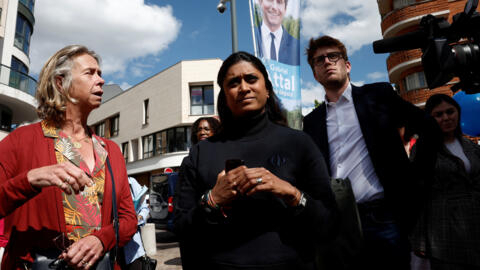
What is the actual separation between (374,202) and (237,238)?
117cm

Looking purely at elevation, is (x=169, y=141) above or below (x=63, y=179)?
above

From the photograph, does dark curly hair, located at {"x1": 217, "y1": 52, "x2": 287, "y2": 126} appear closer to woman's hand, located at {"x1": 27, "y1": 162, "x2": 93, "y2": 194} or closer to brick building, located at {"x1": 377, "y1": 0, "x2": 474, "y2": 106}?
woman's hand, located at {"x1": 27, "y1": 162, "x2": 93, "y2": 194}

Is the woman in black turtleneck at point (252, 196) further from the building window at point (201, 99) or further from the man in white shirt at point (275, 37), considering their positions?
the building window at point (201, 99)

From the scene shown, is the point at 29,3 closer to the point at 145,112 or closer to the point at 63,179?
the point at 145,112

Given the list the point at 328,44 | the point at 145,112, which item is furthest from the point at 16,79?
the point at 328,44

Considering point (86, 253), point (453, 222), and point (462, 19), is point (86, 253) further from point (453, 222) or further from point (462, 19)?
point (453, 222)

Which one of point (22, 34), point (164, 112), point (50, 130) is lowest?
point (50, 130)

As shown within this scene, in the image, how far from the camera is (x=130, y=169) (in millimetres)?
31703

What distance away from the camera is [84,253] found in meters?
1.57

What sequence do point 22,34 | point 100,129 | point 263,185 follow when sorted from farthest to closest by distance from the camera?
point 100,129 < point 22,34 < point 263,185

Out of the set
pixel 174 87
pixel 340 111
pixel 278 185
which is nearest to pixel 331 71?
pixel 340 111

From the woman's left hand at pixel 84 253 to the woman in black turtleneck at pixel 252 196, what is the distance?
50 cm

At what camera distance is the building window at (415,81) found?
70.7 ft

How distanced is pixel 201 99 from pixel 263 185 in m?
26.3
